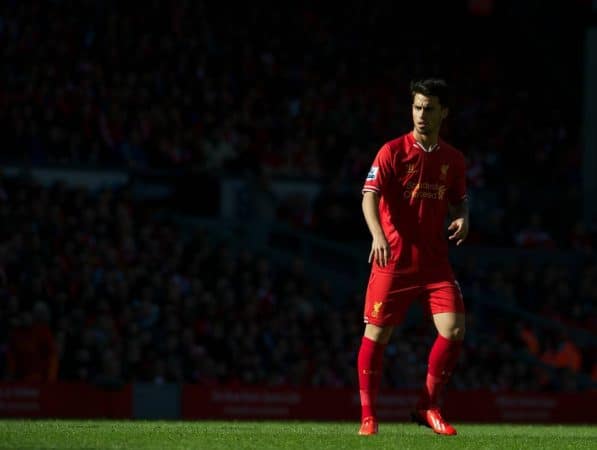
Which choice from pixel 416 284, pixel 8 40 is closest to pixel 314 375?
pixel 8 40

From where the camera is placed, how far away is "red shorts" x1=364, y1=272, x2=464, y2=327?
9.25 metres

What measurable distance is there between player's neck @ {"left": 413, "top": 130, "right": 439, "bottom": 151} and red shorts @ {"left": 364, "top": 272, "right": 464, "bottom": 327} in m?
0.91

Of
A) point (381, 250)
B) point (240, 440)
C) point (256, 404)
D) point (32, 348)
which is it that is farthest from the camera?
point (256, 404)

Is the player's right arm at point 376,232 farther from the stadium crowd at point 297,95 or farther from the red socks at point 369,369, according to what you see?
the stadium crowd at point 297,95

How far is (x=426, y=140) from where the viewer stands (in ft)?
30.3

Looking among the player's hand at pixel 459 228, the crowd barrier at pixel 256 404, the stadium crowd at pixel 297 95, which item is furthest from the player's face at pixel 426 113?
the stadium crowd at pixel 297 95

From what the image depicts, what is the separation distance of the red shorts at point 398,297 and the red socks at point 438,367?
0.26 meters

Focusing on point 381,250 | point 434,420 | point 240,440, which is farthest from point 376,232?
point 240,440

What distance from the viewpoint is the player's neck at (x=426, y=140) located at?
9211 millimetres

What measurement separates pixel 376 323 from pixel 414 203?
858 millimetres

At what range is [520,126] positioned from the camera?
94.8 ft

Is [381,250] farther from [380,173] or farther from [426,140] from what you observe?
[426,140]

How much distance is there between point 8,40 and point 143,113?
2399 mm

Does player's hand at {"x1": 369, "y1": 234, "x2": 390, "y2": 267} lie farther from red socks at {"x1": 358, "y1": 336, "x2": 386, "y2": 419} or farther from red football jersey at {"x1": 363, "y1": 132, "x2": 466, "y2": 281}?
red socks at {"x1": 358, "y1": 336, "x2": 386, "y2": 419}
